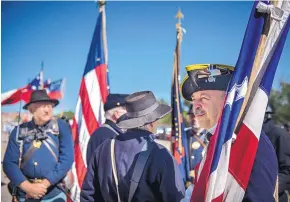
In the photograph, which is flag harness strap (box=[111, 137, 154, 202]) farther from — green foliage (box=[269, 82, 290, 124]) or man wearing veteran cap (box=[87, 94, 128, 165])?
green foliage (box=[269, 82, 290, 124])

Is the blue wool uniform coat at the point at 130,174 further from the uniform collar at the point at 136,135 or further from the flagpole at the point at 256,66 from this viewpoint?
the flagpole at the point at 256,66

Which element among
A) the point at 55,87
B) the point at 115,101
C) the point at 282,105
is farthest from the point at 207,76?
the point at 282,105

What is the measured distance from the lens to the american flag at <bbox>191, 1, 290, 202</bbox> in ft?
4.78

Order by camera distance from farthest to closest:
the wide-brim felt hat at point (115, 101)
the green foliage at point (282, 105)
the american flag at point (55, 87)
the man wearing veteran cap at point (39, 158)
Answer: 1. the green foliage at point (282, 105)
2. the american flag at point (55, 87)
3. the wide-brim felt hat at point (115, 101)
4. the man wearing veteran cap at point (39, 158)

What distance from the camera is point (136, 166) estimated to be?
2451mm

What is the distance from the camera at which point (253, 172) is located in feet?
4.76

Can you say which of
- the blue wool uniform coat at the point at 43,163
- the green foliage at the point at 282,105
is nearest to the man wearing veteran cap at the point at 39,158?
the blue wool uniform coat at the point at 43,163

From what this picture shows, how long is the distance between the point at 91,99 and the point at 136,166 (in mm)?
3689

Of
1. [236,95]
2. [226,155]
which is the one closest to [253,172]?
[226,155]

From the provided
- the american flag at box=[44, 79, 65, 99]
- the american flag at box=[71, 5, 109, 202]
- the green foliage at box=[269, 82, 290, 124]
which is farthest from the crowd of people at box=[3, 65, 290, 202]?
the green foliage at box=[269, 82, 290, 124]

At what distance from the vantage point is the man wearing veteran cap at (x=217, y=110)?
4.68 ft

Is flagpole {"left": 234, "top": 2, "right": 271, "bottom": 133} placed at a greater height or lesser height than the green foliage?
greater

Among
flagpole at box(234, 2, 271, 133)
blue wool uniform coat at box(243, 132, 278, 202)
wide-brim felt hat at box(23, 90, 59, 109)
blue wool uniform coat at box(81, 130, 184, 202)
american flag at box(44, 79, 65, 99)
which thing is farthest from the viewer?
american flag at box(44, 79, 65, 99)

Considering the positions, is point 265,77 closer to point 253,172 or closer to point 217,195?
point 253,172
